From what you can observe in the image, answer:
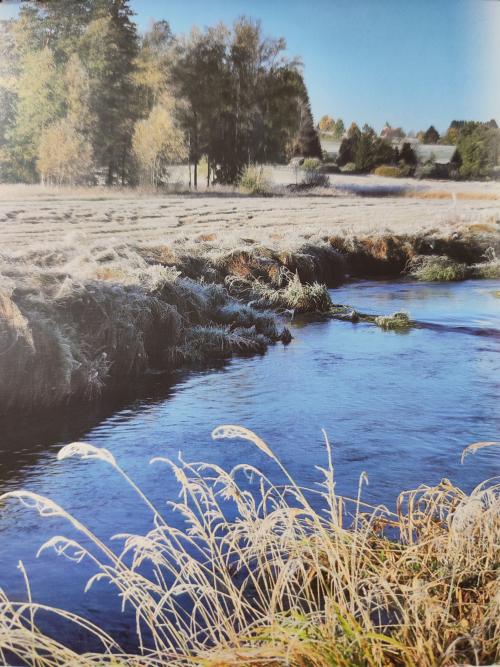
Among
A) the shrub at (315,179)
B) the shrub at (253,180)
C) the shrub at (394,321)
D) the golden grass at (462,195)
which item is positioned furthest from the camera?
the golden grass at (462,195)

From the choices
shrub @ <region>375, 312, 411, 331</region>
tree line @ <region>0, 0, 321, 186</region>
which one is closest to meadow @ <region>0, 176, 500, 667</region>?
shrub @ <region>375, 312, 411, 331</region>

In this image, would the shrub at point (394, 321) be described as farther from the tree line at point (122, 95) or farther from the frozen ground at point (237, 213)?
the tree line at point (122, 95)

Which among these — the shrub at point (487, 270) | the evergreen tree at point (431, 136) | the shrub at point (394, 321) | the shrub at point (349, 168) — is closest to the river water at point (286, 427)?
the shrub at point (394, 321)

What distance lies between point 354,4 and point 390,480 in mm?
1597

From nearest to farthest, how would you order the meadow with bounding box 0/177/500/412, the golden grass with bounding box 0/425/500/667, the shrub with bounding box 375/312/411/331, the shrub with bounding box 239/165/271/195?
the golden grass with bounding box 0/425/500/667, the meadow with bounding box 0/177/500/412, the shrub with bounding box 239/165/271/195, the shrub with bounding box 375/312/411/331

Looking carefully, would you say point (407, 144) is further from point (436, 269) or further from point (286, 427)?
point (286, 427)

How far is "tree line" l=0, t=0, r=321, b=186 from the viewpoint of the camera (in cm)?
258

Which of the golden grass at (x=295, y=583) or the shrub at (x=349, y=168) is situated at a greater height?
the shrub at (x=349, y=168)

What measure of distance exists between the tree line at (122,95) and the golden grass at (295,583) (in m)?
0.98

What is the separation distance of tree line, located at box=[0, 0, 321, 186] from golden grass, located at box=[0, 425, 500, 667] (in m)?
0.98

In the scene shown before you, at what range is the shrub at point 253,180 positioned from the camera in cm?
278

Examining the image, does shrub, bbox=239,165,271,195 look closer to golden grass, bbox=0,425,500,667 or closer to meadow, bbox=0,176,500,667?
meadow, bbox=0,176,500,667

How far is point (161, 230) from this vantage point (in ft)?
8.93

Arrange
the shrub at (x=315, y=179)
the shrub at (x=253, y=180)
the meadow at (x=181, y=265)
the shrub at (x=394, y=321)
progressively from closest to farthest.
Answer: the meadow at (x=181, y=265), the shrub at (x=253, y=180), the shrub at (x=315, y=179), the shrub at (x=394, y=321)
